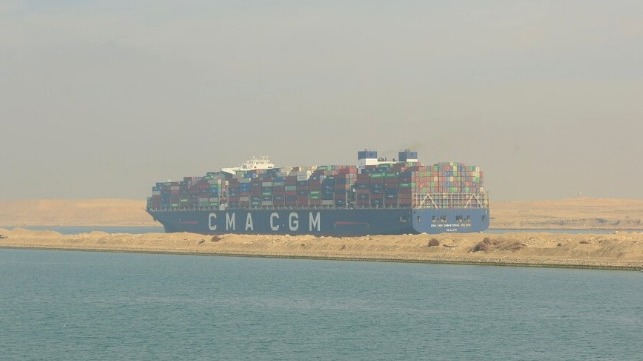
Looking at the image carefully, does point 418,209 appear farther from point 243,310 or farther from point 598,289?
point 243,310

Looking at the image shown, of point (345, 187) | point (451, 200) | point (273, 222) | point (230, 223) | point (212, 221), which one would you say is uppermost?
point (345, 187)

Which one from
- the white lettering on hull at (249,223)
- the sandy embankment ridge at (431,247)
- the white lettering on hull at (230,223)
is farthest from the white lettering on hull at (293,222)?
the sandy embankment ridge at (431,247)

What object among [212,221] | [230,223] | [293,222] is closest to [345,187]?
[293,222]

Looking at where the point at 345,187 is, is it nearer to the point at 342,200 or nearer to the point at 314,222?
the point at 342,200

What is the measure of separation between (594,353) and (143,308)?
96.1ft

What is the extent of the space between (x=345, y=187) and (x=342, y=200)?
188 cm

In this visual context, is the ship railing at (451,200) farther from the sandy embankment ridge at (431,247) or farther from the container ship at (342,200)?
the sandy embankment ridge at (431,247)

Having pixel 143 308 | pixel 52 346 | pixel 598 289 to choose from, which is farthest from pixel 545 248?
pixel 52 346

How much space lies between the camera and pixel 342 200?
152 m

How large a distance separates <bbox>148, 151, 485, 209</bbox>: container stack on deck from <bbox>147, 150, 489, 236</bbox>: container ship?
0.13m

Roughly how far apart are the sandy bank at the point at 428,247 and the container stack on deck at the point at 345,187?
18623mm

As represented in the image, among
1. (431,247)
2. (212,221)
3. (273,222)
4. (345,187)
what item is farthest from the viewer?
(212,221)

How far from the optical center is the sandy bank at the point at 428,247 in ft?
318

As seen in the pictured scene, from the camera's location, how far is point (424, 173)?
144 m
